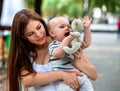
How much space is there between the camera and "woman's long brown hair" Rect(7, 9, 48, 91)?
290 centimetres

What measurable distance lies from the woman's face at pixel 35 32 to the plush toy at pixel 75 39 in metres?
0.23

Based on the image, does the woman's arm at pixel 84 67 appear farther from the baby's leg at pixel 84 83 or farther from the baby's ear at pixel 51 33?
the baby's ear at pixel 51 33

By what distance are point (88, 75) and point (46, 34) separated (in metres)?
0.40

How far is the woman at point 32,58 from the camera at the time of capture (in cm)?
283

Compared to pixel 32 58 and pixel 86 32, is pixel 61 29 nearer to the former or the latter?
pixel 86 32

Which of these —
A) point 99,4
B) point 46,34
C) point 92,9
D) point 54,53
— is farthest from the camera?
point 92,9

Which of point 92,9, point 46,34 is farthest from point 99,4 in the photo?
point 46,34

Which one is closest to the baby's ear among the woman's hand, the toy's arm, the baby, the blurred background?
the baby

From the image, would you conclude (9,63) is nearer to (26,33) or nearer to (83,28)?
(26,33)

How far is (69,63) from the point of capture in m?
2.82

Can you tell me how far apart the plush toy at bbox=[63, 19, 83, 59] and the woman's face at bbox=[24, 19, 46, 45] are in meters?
0.23

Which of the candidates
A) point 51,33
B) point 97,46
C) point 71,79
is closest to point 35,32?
point 51,33

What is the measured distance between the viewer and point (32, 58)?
9.75ft

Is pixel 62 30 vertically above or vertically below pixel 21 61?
above
